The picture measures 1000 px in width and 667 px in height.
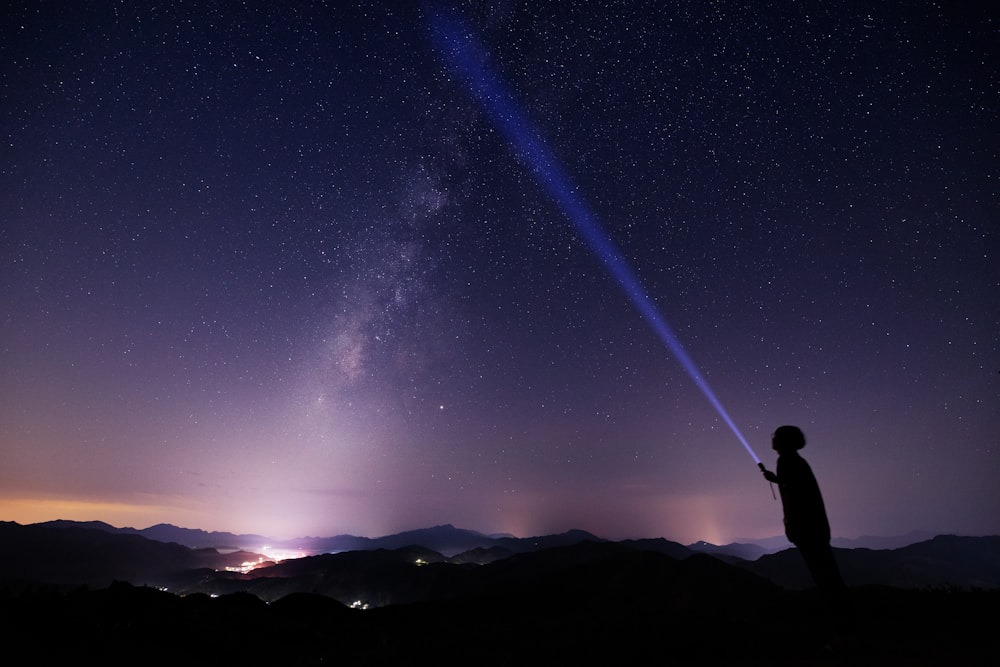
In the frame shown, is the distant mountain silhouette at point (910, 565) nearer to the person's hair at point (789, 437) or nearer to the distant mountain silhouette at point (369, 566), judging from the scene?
the distant mountain silhouette at point (369, 566)

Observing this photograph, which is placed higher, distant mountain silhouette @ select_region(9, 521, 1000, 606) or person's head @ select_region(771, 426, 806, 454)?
person's head @ select_region(771, 426, 806, 454)

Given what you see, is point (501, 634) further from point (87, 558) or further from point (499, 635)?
point (87, 558)

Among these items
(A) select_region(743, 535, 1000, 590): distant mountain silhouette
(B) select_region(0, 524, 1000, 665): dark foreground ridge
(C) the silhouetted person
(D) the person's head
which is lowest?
(A) select_region(743, 535, 1000, 590): distant mountain silhouette

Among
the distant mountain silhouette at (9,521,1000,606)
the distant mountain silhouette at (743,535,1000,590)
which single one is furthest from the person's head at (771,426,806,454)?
the distant mountain silhouette at (743,535,1000,590)

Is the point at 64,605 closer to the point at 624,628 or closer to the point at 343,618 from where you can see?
the point at 343,618

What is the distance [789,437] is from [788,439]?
0.04 metres

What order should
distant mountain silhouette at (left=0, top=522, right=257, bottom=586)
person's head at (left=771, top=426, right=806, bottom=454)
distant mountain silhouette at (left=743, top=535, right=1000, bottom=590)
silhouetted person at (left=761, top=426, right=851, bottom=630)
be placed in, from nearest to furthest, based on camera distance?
silhouetted person at (left=761, top=426, right=851, bottom=630), person's head at (left=771, top=426, right=806, bottom=454), distant mountain silhouette at (left=743, top=535, right=1000, bottom=590), distant mountain silhouette at (left=0, top=522, right=257, bottom=586)

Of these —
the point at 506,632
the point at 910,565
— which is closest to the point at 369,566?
the point at 506,632

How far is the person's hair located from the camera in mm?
6039

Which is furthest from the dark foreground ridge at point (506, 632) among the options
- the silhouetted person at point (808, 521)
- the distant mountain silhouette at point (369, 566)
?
the distant mountain silhouette at point (369, 566)

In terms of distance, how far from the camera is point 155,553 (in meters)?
140

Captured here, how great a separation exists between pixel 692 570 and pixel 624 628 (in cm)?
3407

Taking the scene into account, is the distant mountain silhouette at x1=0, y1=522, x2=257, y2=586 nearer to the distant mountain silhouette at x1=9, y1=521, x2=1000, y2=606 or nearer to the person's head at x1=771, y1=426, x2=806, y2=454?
the distant mountain silhouette at x1=9, y1=521, x2=1000, y2=606

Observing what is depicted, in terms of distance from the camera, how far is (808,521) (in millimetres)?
5656
